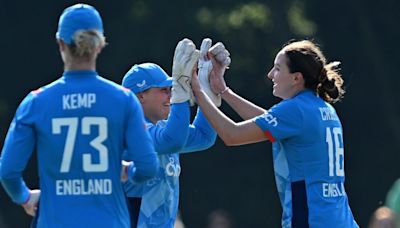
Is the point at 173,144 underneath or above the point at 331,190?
above

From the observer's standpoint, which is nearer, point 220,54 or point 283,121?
point 283,121

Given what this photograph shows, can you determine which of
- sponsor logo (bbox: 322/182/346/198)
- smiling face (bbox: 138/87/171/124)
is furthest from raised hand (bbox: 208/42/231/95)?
sponsor logo (bbox: 322/182/346/198)

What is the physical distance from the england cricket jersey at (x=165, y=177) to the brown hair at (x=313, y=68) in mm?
653

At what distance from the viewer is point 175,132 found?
6820mm

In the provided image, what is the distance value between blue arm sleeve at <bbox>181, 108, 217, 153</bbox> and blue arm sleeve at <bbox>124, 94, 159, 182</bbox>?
1557mm

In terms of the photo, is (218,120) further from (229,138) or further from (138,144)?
(138,144)

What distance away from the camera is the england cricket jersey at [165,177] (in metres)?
6.83

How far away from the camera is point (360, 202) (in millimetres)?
26234

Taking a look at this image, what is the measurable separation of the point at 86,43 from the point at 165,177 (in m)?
1.47

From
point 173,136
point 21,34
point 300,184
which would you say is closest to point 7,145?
point 173,136

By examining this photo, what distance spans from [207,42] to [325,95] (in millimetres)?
772

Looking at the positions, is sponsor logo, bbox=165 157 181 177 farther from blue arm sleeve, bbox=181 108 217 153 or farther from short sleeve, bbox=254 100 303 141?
short sleeve, bbox=254 100 303 141

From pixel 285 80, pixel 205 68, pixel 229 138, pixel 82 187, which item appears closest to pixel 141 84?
pixel 205 68

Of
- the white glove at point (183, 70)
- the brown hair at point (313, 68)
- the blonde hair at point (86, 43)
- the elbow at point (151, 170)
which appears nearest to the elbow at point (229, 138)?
the white glove at point (183, 70)
